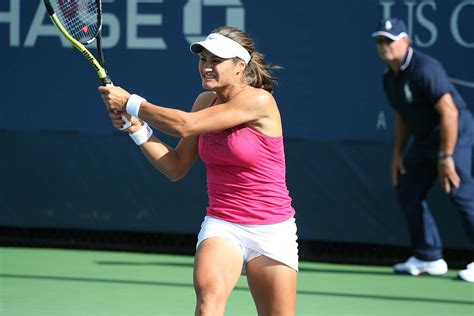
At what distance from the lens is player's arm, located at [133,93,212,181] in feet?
16.1

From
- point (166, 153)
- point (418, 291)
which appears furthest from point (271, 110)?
point (418, 291)

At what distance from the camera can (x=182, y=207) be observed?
8555mm

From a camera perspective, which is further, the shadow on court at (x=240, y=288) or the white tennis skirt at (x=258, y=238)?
the shadow on court at (x=240, y=288)

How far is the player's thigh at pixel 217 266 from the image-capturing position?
178 inches

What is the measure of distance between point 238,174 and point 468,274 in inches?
127

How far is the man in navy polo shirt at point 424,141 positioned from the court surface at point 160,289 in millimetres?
253

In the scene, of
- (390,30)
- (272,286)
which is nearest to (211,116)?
(272,286)

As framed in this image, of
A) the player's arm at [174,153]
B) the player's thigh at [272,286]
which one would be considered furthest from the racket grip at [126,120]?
the player's thigh at [272,286]

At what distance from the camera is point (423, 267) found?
7742 mm

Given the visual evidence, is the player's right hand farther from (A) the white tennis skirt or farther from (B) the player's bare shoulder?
(A) the white tennis skirt

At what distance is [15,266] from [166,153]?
135 inches

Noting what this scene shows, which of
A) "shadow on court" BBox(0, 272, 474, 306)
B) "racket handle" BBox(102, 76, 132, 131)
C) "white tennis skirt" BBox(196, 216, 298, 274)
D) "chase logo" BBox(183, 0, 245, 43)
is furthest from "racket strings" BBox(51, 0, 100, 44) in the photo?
"chase logo" BBox(183, 0, 245, 43)

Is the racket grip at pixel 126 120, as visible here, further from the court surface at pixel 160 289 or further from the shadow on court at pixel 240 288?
the shadow on court at pixel 240 288

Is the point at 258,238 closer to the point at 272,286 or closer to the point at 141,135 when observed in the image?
the point at 272,286
